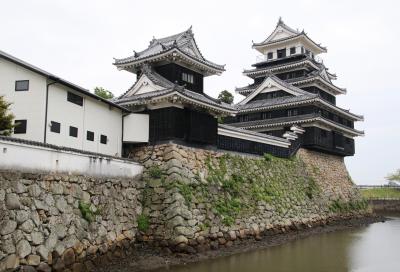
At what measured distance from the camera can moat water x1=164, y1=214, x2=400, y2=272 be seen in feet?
54.1

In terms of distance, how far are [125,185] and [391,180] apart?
173 ft

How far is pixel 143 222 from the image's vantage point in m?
18.1

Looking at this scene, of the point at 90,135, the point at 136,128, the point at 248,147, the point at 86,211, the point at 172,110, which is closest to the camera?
the point at 86,211

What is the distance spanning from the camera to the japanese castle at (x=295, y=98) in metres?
33.2

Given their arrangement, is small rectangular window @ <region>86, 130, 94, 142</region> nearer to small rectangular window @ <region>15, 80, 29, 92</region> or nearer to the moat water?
small rectangular window @ <region>15, 80, 29, 92</region>

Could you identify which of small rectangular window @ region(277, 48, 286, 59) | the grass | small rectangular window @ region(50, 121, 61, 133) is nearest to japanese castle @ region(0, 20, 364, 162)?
small rectangular window @ region(50, 121, 61, 133)

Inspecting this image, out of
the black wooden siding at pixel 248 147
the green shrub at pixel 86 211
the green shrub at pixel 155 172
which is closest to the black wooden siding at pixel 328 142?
the black wooden siding at pixel 248 147

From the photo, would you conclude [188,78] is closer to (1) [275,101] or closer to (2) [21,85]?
(2) [21,85]

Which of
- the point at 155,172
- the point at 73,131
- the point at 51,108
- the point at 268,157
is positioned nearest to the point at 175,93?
the point at 155,172

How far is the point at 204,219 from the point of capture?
19.0 meters

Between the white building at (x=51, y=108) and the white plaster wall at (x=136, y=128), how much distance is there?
4.20 feet

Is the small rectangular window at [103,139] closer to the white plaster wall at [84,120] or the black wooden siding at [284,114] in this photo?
the white plaster wall at [84,120]

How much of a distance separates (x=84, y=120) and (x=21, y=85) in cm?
305

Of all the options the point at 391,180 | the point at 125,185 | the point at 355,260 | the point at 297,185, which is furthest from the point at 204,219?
the point at 391,180
